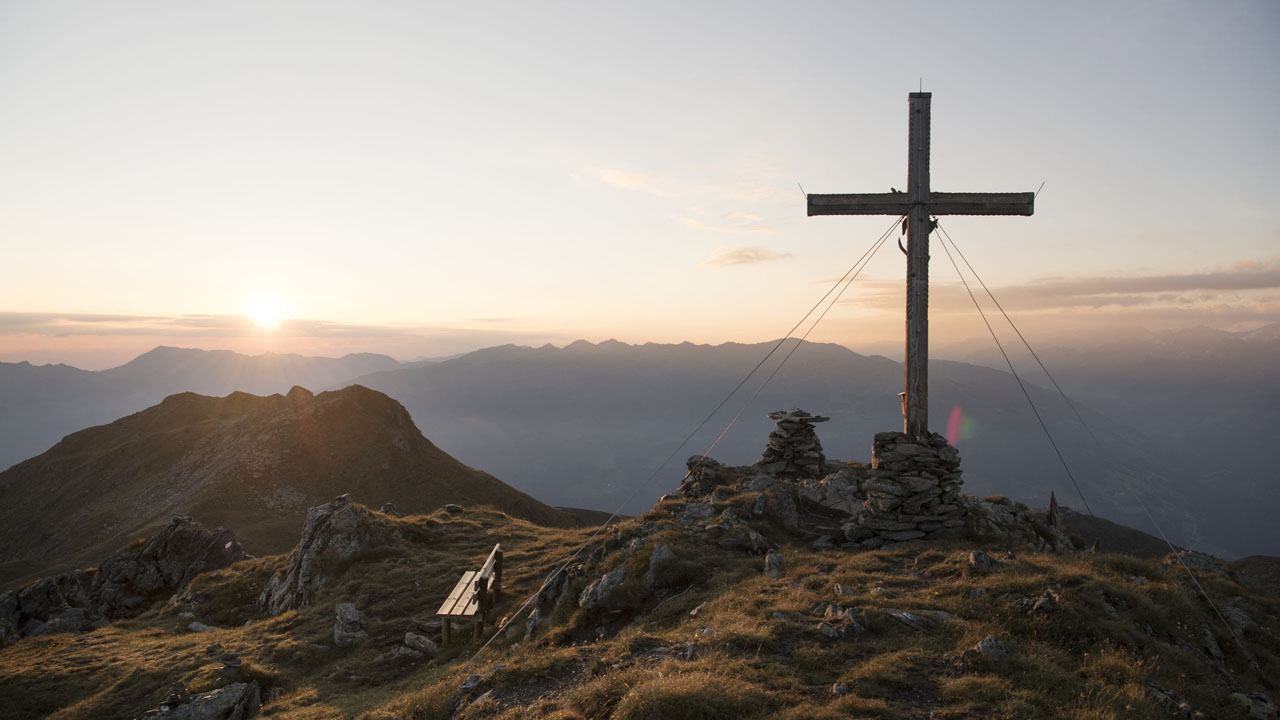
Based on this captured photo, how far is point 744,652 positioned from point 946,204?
38.9ft

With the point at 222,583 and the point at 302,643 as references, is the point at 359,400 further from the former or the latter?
the point at 302,643

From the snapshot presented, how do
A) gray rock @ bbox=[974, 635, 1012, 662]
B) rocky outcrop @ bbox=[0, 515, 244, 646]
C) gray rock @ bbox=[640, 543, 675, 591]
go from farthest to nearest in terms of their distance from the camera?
rocky outcrop @ bbox=[0, 515, 244, 646], gray rock @ bbox=[640, 543, 675, 591], gray rock @ bbox=[974, 635, 1012, 662]

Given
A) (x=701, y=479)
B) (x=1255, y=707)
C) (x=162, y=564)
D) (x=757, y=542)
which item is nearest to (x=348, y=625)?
(x=757, y=542)

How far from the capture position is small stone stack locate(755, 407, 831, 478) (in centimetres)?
2225

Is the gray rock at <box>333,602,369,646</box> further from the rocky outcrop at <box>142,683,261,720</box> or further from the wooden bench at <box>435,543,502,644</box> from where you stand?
the rocky outcrop at <box>142,683,261,720</box>

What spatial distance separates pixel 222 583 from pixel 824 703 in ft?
78.7

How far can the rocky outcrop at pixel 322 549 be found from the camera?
18.9 metres

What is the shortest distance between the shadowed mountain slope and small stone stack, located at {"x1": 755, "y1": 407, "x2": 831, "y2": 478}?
32.1 m

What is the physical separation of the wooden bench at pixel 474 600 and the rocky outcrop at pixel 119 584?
15243mm

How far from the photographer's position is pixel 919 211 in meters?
13.8

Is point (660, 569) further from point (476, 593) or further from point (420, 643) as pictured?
point (420, 643)

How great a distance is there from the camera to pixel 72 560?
39688 millimetres

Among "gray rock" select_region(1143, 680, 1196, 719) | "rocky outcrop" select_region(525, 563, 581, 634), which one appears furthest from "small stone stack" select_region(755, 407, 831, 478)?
"gray rock" select_region(1143, 680, 1196, 719)

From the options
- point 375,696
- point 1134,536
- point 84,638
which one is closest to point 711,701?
point 375,696
